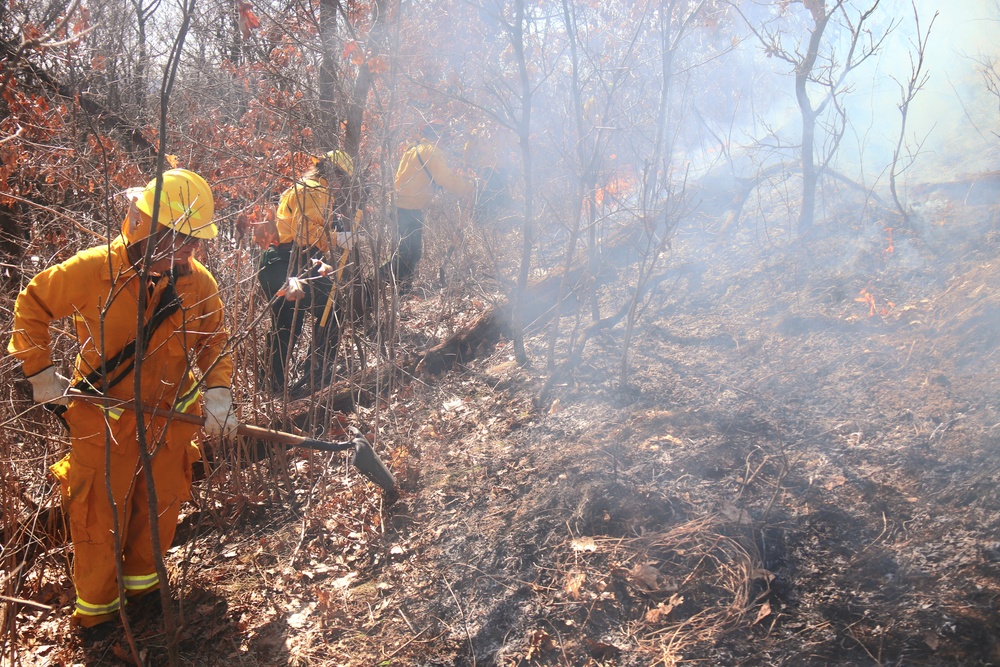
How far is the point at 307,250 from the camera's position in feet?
10.3

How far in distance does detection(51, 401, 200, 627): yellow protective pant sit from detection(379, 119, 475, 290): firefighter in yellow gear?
3401 millimetres

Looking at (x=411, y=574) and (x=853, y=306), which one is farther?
(x=853, y=306)

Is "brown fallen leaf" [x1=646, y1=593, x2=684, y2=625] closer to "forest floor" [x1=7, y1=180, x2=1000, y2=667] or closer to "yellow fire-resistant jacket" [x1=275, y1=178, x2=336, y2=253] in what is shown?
"forest floor" [x1=7, y1=180, x2=1000, y2=667]

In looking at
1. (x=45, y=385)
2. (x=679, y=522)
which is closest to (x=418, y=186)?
(x=45, y=385)

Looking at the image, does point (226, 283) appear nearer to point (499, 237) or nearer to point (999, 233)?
point (499, 237)

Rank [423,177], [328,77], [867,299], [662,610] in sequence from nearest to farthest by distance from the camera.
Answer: [662,610] → [328,77] → [867,299] → [423,177]

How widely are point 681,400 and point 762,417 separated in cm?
51

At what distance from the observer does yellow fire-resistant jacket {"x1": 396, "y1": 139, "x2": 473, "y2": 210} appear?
6051 mm

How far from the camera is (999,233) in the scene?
4398 millimetres

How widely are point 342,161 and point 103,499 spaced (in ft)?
6.97

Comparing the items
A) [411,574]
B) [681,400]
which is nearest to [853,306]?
[681,400]

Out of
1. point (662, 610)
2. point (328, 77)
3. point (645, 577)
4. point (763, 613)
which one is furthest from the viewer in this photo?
point (328, 77)

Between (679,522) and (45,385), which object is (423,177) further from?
(679,522)

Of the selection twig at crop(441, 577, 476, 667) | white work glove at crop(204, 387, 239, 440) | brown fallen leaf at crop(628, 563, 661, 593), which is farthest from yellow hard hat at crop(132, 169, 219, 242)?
brown fallen leaf at crop(628, 563, 661, 593)
